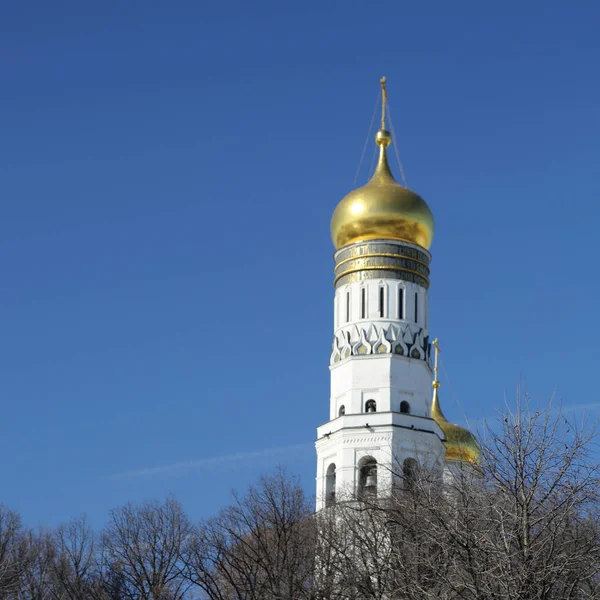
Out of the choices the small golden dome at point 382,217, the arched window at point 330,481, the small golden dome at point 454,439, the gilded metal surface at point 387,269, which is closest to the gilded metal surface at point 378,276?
the gilded metal surface at point 387,269

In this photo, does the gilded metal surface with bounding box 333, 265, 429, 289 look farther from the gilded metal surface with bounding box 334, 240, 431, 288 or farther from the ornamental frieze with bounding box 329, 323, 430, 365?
the ornamental frieze with bounding box 329, 323, 430, 365

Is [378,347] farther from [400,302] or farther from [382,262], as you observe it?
[382,262]

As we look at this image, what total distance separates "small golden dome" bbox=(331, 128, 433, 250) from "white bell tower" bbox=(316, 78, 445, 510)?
0.11 feet

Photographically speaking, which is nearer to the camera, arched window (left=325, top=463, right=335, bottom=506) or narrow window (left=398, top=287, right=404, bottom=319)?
arched window (left=325, top=463, right=335, bottom=506)

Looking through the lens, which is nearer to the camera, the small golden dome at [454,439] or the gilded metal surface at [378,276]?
the gilded metal surface at [378,276]

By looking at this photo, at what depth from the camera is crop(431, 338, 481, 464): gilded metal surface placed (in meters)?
49.3

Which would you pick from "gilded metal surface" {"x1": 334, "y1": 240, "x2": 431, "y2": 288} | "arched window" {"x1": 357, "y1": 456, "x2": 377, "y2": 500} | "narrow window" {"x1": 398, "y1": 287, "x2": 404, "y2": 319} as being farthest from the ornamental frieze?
"arched window" {"x1": 357, "y1": 456, "x2": 377, "y2": 500}

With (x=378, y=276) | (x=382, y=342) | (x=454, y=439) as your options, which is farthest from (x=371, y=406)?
(x=454, y=439)

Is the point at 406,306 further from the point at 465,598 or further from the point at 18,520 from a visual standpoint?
the point at 465,598

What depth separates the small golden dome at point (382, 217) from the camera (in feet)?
146

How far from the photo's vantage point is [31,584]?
45094 mm

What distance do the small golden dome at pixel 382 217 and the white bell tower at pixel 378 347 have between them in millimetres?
33

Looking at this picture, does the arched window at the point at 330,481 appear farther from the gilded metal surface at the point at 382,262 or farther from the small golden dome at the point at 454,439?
the small golden dome at the point at 454,439

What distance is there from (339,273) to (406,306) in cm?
265
